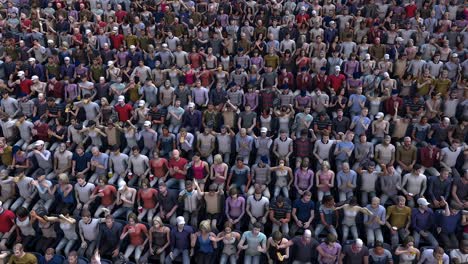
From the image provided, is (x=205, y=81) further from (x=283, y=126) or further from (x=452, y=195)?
(x=452, y=195)

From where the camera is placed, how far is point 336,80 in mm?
16641

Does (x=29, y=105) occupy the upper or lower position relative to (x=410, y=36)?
lower

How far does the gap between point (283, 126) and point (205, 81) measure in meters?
3.85

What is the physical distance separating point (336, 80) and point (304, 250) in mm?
7579

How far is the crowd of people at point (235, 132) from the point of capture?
1177 cm

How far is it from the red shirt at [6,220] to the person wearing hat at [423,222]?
10527mm

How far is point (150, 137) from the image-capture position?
14.7 m

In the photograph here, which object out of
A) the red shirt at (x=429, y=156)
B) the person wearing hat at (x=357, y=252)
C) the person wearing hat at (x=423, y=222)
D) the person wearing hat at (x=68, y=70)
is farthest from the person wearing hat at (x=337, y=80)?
the person wearing hat at (x=68, y=70)

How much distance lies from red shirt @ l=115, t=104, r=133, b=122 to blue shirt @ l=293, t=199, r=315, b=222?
685cm

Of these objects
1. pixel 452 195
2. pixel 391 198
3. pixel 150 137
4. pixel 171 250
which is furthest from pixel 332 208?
pixel 150 137

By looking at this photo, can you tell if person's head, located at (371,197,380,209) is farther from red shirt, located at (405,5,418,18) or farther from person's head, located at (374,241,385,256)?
red shirt, located at (405,5,418,18)

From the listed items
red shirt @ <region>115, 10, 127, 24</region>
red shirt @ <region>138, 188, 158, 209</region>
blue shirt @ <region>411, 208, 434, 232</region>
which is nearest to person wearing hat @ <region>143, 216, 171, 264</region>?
red shirt @ <region>138, 188, 158, 209</region>

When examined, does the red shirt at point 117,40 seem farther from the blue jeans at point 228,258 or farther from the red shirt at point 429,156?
the red shirt at point 429,156

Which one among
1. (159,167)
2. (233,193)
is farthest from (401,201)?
(159,167)
